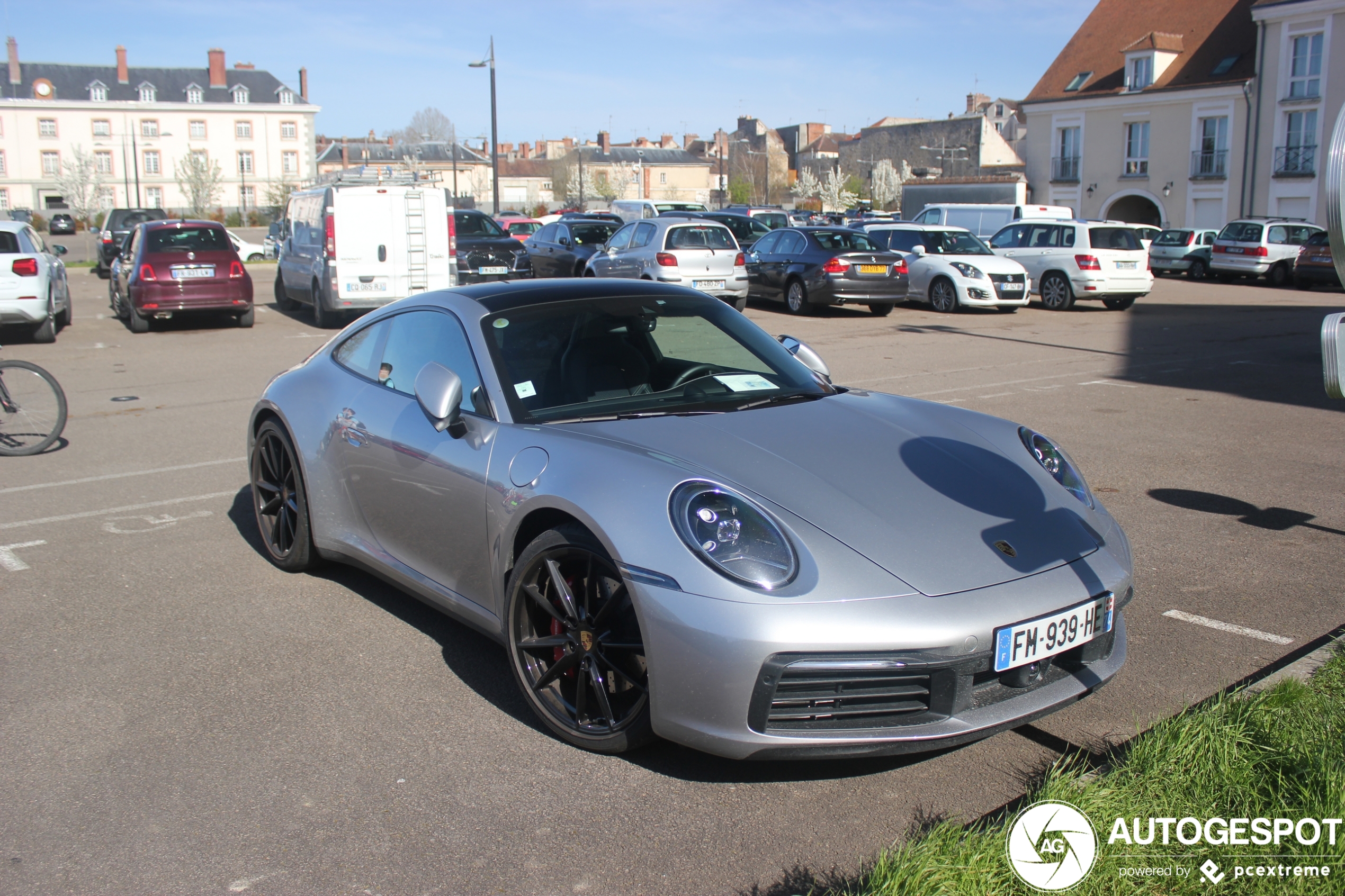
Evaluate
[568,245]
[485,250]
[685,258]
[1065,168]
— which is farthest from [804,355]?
[1065,168]

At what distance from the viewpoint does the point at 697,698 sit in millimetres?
2936

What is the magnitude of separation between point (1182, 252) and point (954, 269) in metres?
15.3

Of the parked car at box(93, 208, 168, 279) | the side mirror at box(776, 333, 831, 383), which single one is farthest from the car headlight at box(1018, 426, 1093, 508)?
the parked car at box(93, 208, 168, 279)

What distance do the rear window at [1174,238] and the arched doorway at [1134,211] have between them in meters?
16.1

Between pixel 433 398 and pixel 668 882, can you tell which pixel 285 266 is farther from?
pixel 668 882

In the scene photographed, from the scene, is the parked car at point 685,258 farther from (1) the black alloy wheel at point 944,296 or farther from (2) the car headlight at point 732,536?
(2) the car headlight at point 732,536

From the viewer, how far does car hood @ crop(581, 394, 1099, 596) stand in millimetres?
3104

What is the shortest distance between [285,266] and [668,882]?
1862cm

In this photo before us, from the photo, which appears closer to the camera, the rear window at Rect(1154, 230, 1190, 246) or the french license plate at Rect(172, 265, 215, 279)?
the french license plate at Rect(172, 265, 215, 279)

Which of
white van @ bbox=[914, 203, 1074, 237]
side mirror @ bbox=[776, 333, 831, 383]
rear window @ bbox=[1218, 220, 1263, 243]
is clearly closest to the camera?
side mirror @ bbox=[776, 333, 831, 383]

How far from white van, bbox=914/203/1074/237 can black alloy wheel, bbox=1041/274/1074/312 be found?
7.06 m

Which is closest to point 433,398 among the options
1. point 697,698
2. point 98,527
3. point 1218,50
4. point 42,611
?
point 697,698

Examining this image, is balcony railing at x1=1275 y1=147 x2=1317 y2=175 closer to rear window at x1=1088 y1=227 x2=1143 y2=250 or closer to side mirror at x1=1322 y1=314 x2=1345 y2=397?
rear window at x1=1088 y1=227 x2=1143 y2=250

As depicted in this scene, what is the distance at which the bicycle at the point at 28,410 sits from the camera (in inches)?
308
